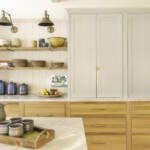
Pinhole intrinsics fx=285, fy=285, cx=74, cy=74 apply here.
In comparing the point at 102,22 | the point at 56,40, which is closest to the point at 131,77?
the point at 102,22

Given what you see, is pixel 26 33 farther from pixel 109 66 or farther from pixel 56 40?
pixel 109 66

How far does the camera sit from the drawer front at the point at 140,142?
12.5 feet

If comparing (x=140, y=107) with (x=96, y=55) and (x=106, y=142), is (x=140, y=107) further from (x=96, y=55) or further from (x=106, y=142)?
(x=96, y=55)

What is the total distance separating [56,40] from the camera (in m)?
4.16

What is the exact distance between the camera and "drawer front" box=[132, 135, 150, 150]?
380 cm

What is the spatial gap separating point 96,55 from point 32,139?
7.45 ft

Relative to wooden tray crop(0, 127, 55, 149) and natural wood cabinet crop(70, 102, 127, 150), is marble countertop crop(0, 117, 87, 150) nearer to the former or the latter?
wooden tray crop(0, 127, 55, 149)

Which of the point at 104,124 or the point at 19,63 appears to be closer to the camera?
the point at 104,124

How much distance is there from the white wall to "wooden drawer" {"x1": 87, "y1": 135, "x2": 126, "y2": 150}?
188 cm

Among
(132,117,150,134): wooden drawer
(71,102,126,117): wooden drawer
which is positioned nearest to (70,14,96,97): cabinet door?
(71,102,126,117): wooden drawer

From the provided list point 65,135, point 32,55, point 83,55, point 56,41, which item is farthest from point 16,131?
point 32,55

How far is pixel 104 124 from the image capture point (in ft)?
12.4

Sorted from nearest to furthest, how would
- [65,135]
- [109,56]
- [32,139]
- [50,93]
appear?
[32,139], [65,135], [109,56], [50,93]

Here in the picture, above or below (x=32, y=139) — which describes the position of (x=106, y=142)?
below
